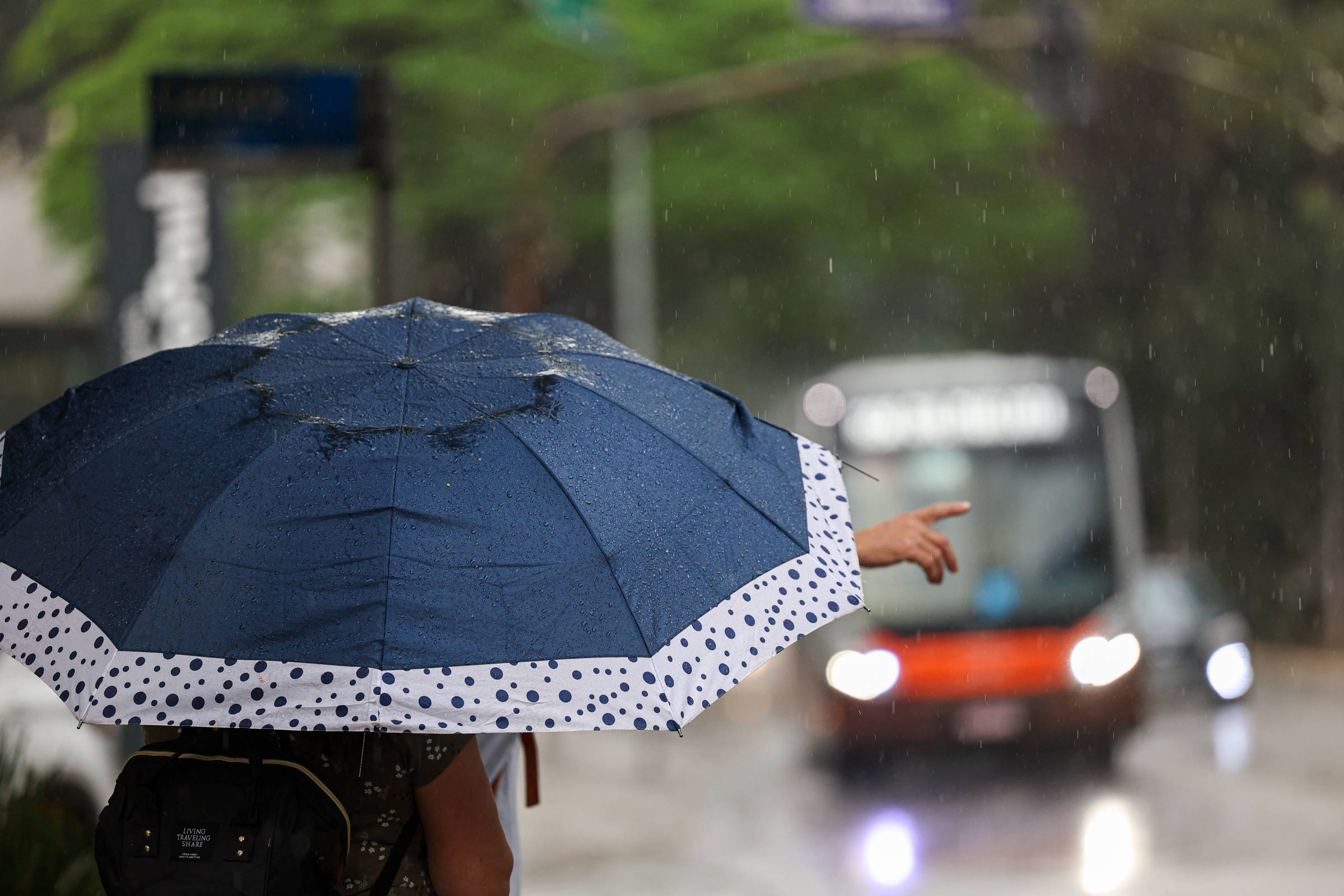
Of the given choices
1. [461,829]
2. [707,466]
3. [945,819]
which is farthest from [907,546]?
[945,819]

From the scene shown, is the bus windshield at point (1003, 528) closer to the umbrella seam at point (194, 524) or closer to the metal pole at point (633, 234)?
the metal pole at point (633, 234)

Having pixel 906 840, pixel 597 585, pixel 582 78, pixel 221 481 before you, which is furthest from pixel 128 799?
pixel 582 78

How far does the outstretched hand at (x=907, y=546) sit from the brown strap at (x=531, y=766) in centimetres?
67

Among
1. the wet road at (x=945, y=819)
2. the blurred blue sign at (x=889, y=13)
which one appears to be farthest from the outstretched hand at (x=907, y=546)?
the blurred blue sign at (x=889, y=13)

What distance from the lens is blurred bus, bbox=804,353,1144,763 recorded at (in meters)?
10.5

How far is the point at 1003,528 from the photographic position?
37.7 ft

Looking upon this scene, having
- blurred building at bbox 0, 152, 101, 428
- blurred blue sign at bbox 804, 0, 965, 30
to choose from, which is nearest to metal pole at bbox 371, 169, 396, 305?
blurred blue sign at bbox 804, 0, 965, 30

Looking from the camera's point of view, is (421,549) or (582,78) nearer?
(421,549)

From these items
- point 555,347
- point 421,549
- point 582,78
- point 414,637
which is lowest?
point 414,637

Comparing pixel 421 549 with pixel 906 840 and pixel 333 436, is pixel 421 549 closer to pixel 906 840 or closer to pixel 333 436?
pixel 333 436

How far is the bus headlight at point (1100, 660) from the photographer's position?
10.4 metres

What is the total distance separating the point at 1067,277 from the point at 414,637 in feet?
85.0

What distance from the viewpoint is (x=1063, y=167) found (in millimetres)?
26969

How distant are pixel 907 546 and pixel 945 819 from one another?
6.73 m
